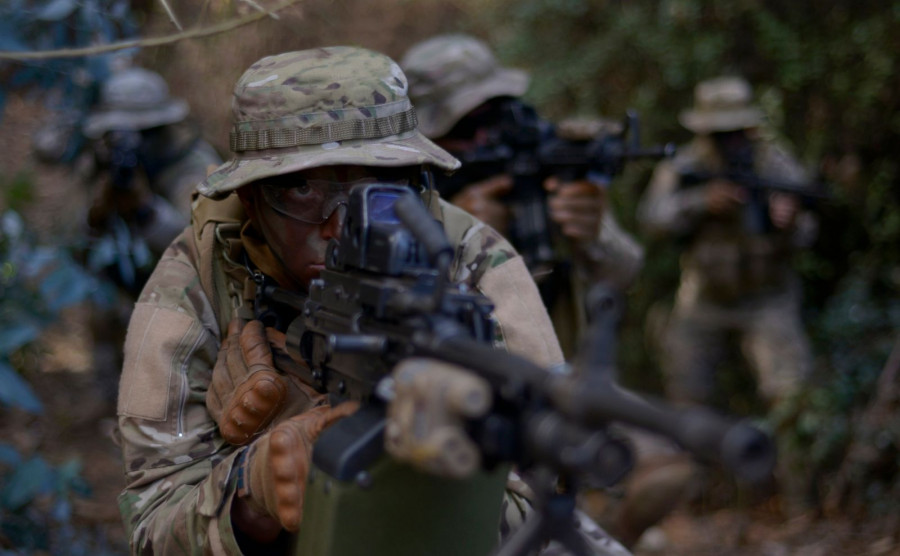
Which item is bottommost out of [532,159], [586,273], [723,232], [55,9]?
[723,232]

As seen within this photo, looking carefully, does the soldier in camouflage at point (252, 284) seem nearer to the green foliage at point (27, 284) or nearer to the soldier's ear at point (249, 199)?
the soldier's ear at point (249, 199)

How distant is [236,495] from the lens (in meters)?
2.29

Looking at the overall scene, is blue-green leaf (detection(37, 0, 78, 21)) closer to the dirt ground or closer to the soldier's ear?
the soldier's ear

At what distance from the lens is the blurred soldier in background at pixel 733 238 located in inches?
283

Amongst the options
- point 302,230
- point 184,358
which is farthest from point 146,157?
point 302,230

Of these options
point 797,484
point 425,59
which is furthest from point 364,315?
point 797,484

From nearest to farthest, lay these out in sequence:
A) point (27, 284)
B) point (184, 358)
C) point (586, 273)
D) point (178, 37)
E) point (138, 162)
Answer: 1. point (184, 358)
2. point (178, 37)
3. point (27, 284)
4. point (586, 273)
5. point (138, 162)

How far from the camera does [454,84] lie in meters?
4.84

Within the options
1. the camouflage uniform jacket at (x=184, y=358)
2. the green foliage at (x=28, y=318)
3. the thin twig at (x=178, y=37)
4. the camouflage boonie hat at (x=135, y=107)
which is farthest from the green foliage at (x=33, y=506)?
the camouflage boonie hat at (x=135, y=107)

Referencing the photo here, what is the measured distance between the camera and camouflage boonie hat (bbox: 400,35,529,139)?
4781 millimetres

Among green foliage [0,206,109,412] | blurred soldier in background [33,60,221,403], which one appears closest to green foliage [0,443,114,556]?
green foliage [0,206,109,412]

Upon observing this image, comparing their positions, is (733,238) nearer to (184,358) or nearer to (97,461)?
(97,461)

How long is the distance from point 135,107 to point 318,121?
4844mm

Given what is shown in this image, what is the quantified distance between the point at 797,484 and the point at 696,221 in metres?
1.96
